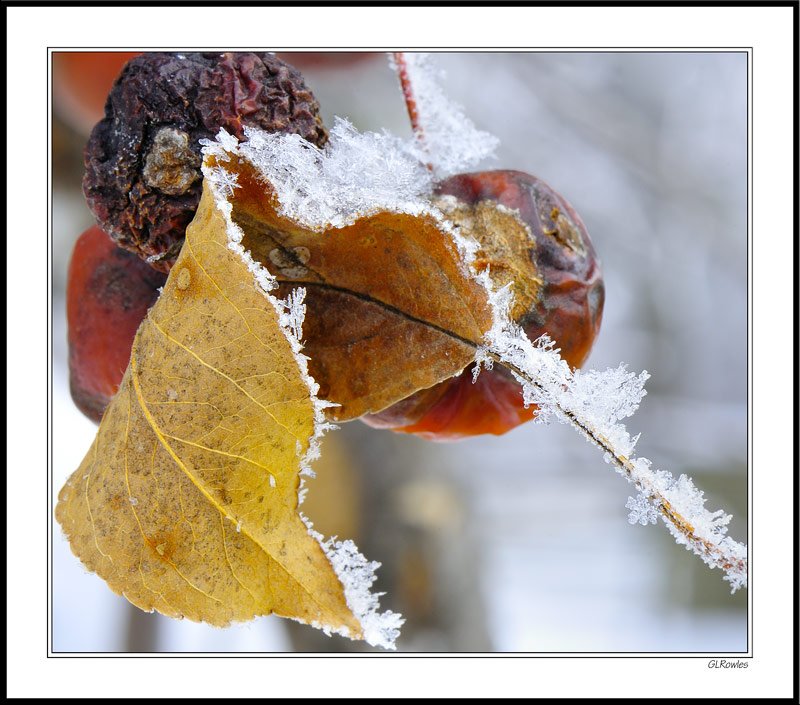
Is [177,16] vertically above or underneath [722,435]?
above

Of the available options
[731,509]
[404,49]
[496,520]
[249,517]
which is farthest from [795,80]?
[496,520]

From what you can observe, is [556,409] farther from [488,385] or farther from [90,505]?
[90,505]

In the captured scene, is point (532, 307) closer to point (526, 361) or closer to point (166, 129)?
point (526, 361)

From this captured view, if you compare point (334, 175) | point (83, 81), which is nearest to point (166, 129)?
point (334, 175)

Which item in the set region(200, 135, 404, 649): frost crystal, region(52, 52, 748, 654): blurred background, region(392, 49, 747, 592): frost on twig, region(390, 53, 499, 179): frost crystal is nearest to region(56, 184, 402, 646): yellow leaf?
region(200, 135, 404, 649): frost crystal

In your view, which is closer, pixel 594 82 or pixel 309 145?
pixel 309 145

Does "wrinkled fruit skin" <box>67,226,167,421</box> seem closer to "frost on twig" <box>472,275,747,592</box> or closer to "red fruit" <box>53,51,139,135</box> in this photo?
"red fruit" <box>53,51,139,135</box>
